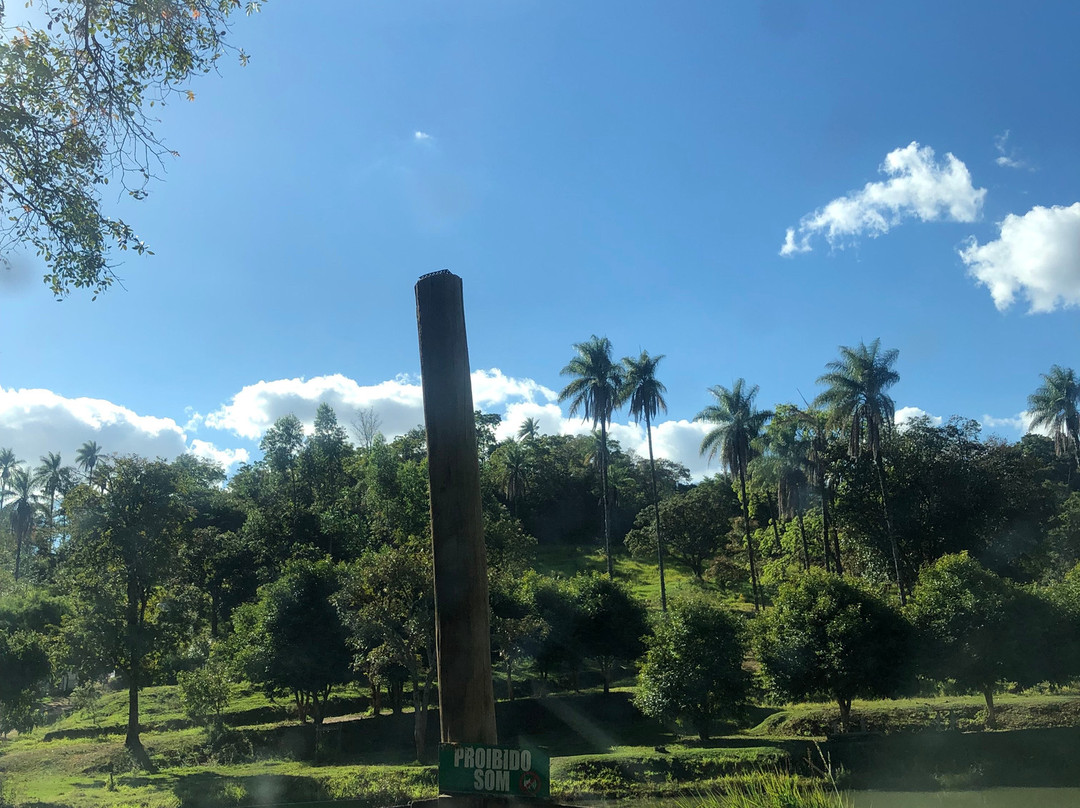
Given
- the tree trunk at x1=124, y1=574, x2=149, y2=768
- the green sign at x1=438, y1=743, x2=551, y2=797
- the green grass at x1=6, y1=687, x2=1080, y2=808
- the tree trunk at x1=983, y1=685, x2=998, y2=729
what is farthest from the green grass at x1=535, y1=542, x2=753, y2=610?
the green sign at x1=438, y1=743, x2=551, y2=797

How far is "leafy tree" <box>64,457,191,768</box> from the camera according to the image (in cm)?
2867

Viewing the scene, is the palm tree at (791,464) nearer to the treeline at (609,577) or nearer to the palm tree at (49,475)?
the treeline at (609,577)

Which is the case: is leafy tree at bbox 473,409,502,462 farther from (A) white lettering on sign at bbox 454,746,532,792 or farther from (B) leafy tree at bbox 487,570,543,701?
(A) white lettering on sign at bbox 454,746,532,792

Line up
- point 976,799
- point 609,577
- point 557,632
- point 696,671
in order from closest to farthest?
point 976,799 → point 696,671 → point 557,632 → point 609,577

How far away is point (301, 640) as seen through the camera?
3134 cm

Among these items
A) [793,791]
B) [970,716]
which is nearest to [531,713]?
[970,716]

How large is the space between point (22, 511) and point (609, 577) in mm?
70692

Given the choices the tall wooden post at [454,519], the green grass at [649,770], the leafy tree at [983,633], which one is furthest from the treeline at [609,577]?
the tall wooden post at [454,519]

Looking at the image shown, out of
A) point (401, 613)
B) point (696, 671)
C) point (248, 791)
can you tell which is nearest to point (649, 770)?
point (696, 671)

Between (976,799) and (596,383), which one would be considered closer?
(976,799)

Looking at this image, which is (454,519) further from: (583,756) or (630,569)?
(630,569)

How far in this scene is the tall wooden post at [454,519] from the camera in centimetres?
332

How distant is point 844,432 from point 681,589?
1708 centimetres

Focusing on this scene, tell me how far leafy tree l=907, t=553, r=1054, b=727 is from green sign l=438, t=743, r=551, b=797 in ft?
89.6
